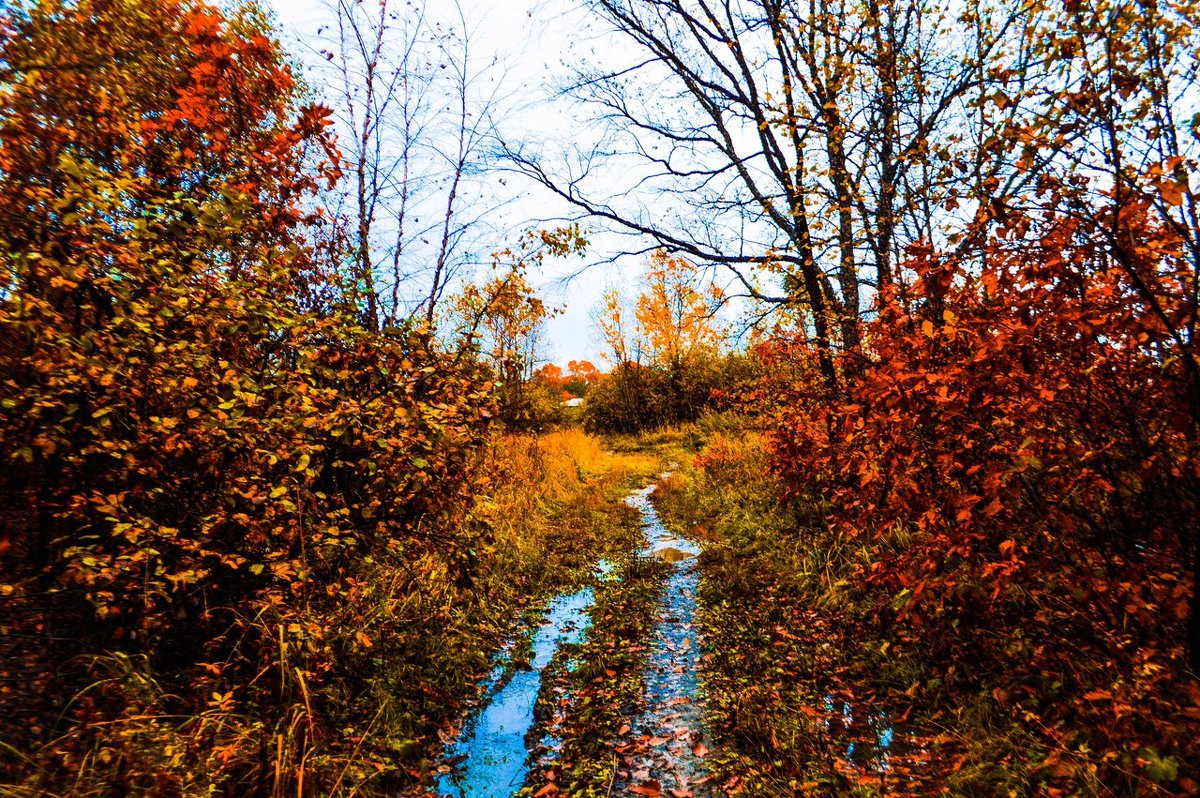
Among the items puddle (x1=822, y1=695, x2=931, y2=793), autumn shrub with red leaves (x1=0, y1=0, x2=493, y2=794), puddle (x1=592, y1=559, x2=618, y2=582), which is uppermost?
autumn shrub with red leaves (x1=0, y1=0, x2=493, y2=794)

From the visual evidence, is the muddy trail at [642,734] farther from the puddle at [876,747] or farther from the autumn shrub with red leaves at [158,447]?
the autumn shrub with red leaves at [158,447]

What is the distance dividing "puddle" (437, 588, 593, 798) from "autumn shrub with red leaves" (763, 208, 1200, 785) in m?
2.90

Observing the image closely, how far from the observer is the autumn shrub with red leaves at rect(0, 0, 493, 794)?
Answer: 2.41 meters

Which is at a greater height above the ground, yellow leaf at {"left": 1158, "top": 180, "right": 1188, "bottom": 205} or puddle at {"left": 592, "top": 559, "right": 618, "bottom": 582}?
yellow leaf at {"left": 1158, "top": 180, "right": 1188, "bottom": 205}

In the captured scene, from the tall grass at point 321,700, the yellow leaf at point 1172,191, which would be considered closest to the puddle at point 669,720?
the tall grass at point 321,700

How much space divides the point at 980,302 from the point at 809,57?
4.91 metres

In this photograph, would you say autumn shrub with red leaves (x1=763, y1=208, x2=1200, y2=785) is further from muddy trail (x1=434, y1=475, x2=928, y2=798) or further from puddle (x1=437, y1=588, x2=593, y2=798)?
puddle (x1=437, y1=588, x2=593, y2=798)

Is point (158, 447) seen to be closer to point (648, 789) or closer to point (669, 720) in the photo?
→ point (648, 789)

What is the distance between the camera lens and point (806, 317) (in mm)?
8219

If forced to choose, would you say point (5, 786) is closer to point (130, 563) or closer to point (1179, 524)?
point (130, 563)

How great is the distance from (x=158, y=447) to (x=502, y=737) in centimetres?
303

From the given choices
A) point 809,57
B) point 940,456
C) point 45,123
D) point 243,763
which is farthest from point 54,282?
point 809,57

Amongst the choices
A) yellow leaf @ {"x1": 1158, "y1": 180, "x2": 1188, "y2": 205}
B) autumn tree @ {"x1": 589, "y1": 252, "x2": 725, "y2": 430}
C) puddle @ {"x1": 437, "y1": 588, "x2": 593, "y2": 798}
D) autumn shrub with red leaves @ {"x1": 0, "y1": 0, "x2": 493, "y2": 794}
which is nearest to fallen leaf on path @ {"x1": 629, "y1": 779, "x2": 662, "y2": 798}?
puddle @ {"x1": 437, "y1": 588, "x2": 593, "y2": 798}

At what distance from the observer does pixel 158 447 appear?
2777 millimetres
